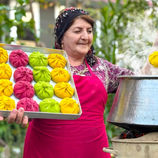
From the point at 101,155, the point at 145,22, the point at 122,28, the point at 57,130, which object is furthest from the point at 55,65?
the point at 122,28

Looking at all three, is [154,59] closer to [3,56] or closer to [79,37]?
[79,37]

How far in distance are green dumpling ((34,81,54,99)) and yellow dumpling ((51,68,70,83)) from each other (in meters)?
0.08

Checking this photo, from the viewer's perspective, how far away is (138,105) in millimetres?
1810

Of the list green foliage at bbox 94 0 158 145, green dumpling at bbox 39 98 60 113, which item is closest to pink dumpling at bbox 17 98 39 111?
green dumpling at bbox 39 98 60 113

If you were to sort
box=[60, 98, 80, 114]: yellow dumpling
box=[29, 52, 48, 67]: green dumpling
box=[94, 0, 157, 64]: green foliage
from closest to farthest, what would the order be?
box=[60, 98, 80, 114]: yellow dumpling < box=[29, 52, 48, 67]: green dumpling < box=[94, 0, 157, 64]: green foliage

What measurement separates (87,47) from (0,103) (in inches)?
30.1

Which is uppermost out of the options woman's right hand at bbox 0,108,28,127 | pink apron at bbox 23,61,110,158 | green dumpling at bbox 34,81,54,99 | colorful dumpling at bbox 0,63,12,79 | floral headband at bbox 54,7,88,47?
floral headband at bbox 54,7,88,47

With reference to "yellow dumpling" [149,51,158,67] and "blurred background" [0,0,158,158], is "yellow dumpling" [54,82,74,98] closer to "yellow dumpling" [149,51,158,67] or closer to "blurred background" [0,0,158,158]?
"yellow dumpling" [149,51,158,67]

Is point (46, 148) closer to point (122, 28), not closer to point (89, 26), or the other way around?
point (89, 26)

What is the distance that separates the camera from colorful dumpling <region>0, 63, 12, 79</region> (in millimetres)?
2117

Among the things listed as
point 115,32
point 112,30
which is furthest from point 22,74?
point 112,30

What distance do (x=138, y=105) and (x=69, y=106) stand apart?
0.40 metres

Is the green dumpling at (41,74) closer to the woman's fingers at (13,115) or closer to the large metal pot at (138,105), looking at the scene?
the woman's fingers at (13,115)

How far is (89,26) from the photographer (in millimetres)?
2471
